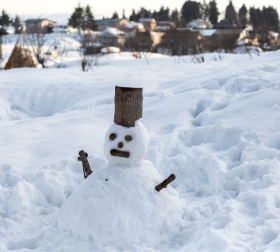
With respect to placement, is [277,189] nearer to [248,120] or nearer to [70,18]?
[248,120]

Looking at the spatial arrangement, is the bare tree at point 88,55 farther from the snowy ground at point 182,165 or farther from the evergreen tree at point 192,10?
the evergreen tree at point 192,10

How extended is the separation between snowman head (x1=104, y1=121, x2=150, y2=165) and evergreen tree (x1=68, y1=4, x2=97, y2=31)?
55573 mm

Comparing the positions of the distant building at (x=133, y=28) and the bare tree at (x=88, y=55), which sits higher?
the distant building at (x=133, y=28)

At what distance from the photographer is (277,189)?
11.4ft

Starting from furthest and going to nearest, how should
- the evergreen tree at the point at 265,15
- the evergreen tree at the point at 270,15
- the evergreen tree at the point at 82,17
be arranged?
the evergreen tree at the point at 265,15
the evergreen tree at the point at 270,15
the evergreen tree at the point at 82,17

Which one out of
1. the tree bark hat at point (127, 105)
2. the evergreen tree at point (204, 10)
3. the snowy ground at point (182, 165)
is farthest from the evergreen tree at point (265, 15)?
the tree bark hat at point (127, 105)

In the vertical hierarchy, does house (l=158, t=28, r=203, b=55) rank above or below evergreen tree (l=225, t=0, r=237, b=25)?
below

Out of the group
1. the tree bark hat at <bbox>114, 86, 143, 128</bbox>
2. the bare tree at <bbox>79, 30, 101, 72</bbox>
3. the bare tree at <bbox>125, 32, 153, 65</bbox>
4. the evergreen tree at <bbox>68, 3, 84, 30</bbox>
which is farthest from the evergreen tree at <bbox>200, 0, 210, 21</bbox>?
the tree bark hat at <bbox>114, 86, 143, 128</bbox>

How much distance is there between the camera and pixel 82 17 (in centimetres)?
5784

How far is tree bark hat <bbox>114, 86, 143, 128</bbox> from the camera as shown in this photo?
3076 millimetres

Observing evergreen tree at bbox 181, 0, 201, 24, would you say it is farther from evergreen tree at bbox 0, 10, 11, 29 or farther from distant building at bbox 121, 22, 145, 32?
evergreen tree at bbox 0, 10, 11, 29

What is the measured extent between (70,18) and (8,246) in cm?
6142

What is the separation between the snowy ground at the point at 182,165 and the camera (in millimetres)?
2971

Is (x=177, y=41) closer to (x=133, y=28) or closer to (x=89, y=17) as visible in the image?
(x=133, y=28)
